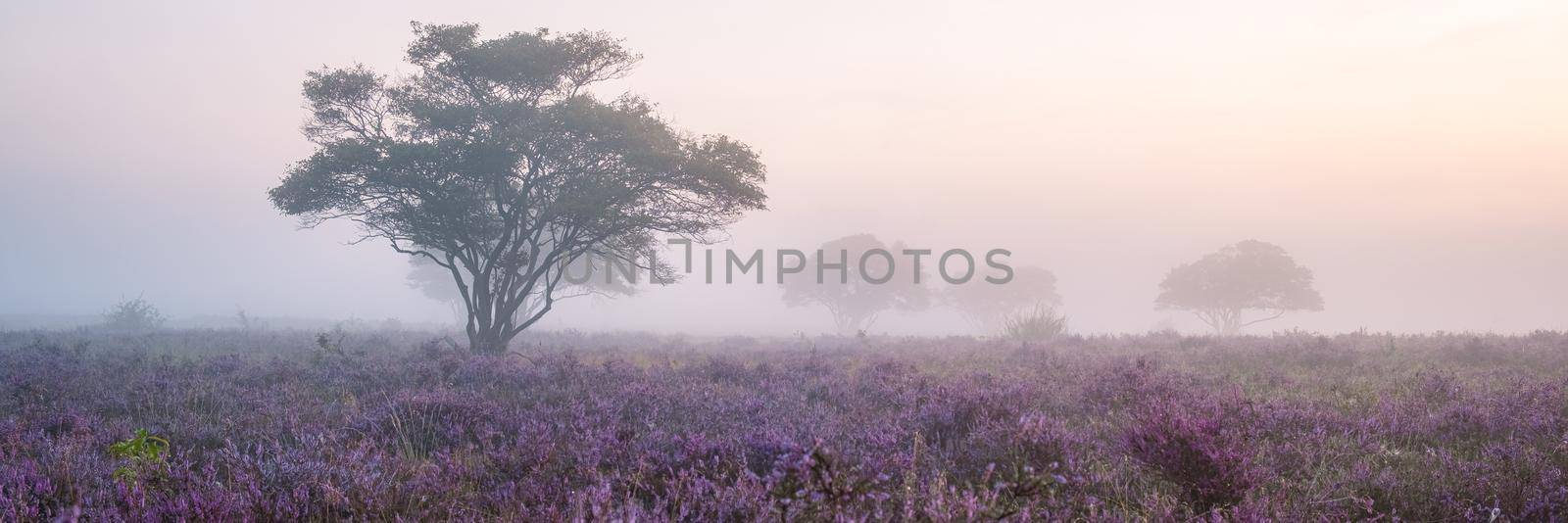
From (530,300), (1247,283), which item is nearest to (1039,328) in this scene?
(1247,283)

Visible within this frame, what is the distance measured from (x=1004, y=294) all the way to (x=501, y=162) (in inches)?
2285

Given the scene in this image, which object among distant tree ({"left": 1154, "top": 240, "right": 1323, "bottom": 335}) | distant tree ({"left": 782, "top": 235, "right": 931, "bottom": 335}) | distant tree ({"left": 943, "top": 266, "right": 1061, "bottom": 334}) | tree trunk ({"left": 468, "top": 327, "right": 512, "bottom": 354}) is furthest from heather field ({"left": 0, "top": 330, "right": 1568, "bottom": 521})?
distant tree ({"left": 943, "top": 266, "right": 1061, "bottom": 334})

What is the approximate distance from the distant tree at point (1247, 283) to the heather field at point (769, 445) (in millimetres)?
46138

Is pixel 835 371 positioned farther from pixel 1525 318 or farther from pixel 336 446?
pixel 1525 318

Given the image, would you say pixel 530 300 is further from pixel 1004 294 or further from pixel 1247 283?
pixel 1247 283

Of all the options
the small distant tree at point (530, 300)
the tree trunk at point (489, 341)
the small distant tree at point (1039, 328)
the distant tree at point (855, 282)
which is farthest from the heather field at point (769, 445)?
the distant tree at point (855, 282)

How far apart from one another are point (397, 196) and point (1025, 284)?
199 ft

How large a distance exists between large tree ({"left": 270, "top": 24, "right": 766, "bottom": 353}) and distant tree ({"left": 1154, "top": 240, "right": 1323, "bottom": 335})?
4823 centimetres

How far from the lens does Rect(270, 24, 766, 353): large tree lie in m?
13.1

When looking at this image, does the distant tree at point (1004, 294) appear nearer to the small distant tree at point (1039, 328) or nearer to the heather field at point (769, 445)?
the small distant tree at point (1039, 328)

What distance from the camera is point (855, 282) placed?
5553 centimetres

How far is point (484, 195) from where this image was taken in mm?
14875

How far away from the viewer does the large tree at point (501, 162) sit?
13141 millimetres

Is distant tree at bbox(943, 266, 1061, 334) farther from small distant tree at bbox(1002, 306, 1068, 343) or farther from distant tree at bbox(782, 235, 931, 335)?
small distant tree at bbox(1002, 306, 1068, 343)
